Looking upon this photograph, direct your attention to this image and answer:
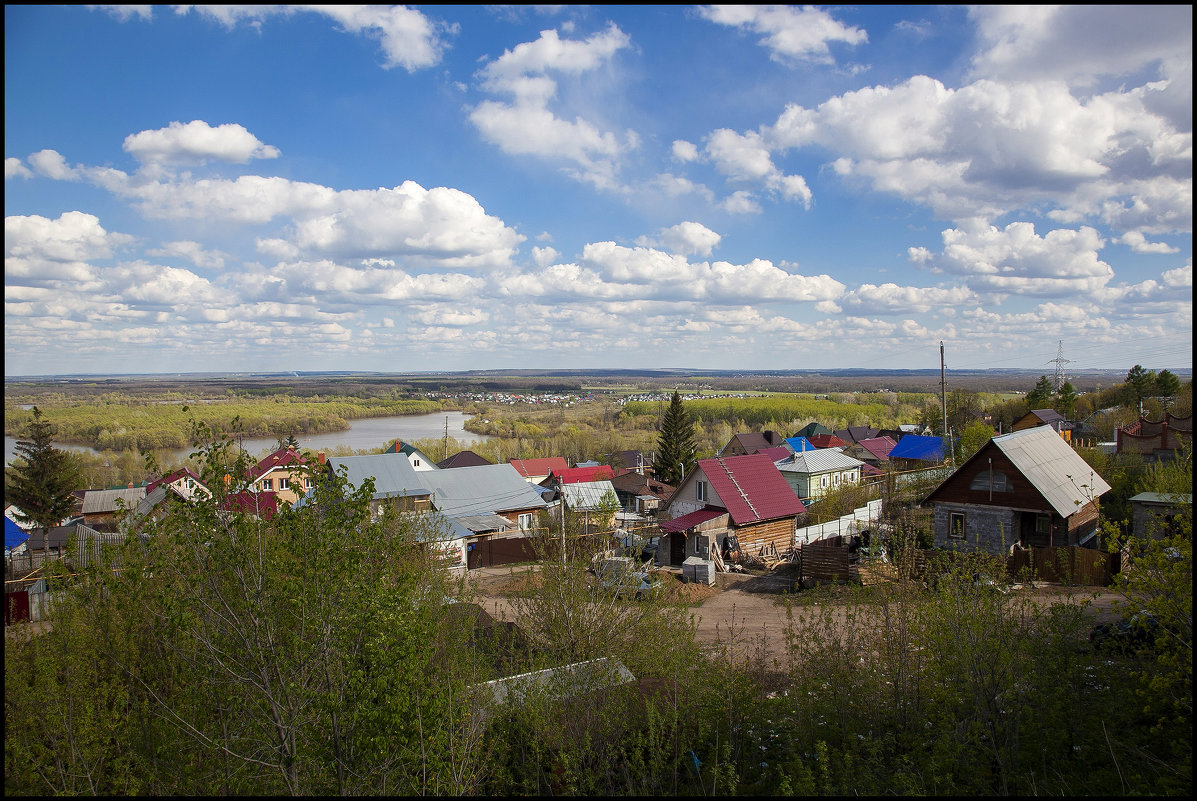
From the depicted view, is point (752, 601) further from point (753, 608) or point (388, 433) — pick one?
point (388, 433)

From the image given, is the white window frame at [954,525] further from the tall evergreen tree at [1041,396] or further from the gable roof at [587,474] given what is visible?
the tall evergreen tree at [1041,396]

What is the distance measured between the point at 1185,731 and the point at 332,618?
30.0 feet

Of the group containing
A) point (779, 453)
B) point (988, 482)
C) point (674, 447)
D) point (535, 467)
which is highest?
point (988, 482)

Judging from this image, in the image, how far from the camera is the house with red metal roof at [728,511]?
2498 cm

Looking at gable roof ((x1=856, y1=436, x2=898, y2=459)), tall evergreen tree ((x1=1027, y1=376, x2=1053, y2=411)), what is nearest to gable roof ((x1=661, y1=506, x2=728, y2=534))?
gable roof ((x1=856, y1=436, x2=898, y2=459))

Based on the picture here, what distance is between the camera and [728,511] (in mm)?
25109

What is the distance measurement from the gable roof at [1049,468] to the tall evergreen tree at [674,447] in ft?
78.5

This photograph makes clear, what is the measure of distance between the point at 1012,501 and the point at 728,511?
924cm

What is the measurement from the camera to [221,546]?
6.33 metres

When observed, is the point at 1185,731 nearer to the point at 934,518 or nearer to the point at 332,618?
the point at 332,618

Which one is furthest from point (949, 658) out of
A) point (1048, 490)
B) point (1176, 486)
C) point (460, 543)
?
point (460, 543)

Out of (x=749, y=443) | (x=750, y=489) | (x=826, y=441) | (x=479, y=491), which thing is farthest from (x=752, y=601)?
(x=826, y=441)

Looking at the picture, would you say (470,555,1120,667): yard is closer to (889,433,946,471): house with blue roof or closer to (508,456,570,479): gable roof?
(508,456,570,479): gable roof

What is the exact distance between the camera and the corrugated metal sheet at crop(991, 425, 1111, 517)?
19891mm
